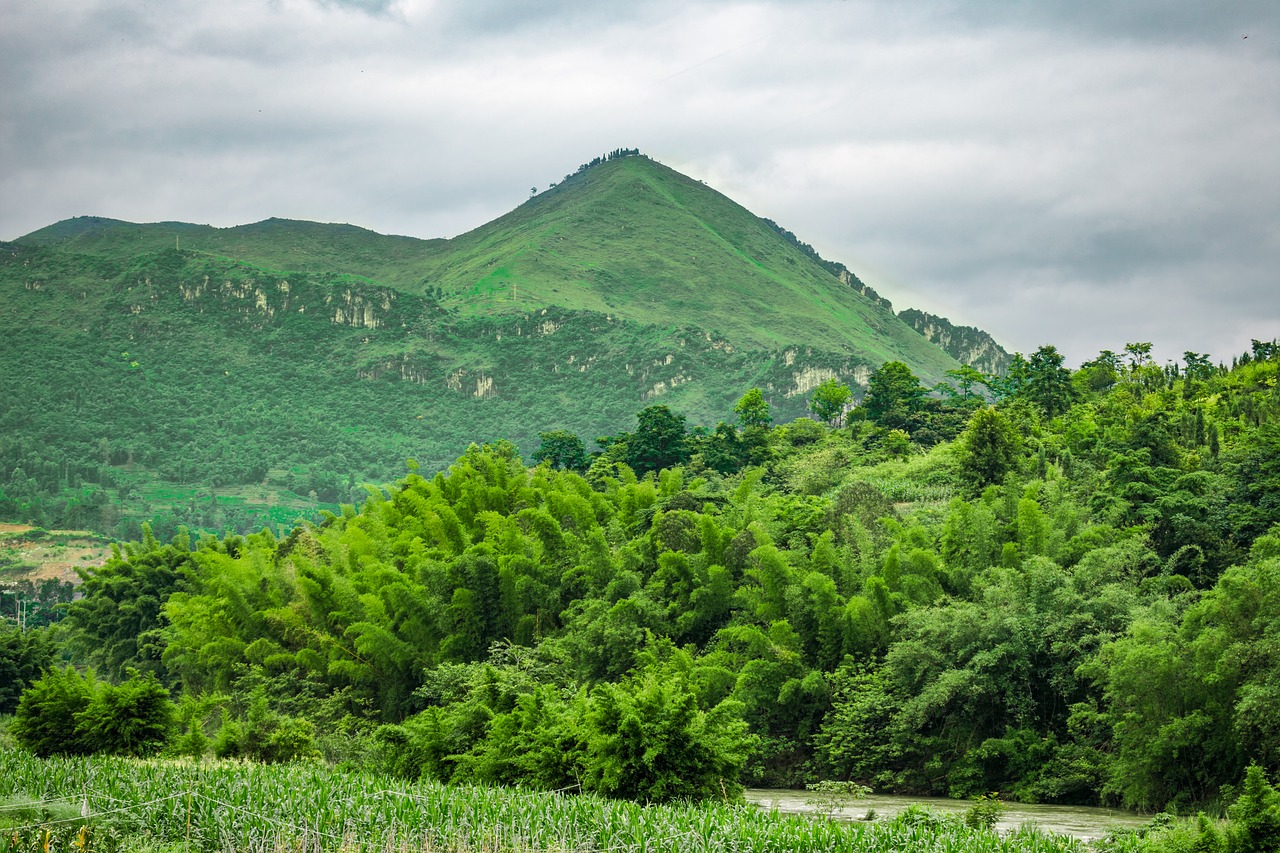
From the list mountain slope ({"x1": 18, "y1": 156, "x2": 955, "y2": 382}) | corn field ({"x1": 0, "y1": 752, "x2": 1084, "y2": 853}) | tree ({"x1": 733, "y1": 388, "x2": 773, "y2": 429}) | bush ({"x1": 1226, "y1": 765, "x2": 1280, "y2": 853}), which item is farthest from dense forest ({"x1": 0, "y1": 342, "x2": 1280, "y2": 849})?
mountain slope ({"x1": 18, "y1": 156, "x2": 955, "y2": 382})

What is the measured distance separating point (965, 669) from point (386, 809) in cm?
1436

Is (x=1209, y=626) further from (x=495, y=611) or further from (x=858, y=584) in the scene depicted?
(x=495, y=611)

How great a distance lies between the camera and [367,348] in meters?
137

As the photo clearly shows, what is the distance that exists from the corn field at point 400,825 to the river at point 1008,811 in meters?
4.80

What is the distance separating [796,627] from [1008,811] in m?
7.71

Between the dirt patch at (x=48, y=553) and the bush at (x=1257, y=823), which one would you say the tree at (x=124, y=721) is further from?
the dirt patch at (x=48, y=553)

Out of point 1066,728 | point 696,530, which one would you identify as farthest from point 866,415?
point 1066,728

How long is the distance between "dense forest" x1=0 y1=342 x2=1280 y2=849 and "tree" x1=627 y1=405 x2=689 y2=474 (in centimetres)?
463

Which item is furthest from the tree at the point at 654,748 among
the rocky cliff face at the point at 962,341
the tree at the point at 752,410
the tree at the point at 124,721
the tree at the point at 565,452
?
the rocky cliff face at the point at 962,341

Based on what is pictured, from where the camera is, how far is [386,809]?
48.5 feet

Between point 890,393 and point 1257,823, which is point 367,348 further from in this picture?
point 1257,823

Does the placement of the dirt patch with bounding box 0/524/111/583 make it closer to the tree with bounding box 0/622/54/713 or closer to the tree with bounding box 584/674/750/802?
the tree with bounding box 0/622/54/713

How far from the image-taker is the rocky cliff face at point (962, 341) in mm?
143750

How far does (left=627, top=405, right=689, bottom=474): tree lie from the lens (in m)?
49.2
